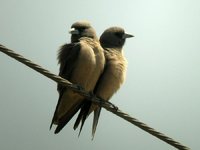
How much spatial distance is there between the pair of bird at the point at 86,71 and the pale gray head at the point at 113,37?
0.04 metres

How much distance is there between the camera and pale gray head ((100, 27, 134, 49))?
6.46 m

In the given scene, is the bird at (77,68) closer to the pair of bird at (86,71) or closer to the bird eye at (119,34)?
the pair of bird at (86,71)

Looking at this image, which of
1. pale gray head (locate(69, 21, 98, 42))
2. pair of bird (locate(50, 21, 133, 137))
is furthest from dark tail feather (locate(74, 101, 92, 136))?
pale gray head (locate(69, 21, 98, 42))

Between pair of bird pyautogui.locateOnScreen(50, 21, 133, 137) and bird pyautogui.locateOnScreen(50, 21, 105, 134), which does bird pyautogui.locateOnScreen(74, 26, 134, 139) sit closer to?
pair of bird pyautogui.locateOnScreen(50, 21, 133, 137)

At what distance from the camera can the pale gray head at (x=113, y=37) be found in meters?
6.46

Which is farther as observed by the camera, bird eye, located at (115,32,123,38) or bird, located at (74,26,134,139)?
bird eye, located at (115,32,123,38)

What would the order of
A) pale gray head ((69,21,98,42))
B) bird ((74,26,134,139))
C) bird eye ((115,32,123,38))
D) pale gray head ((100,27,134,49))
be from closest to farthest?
bird ((74,26,134,139)) < pale gray head ((69,21,98,42)) < pale gray head ((100,27,134,49)) < bird eye ((115,32,123,38))

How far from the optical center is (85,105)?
5.95 metres

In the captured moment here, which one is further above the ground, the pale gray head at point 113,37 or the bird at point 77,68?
the pale gray head at point 113,37

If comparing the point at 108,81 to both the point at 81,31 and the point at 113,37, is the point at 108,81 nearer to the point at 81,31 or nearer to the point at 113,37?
the point at 81,31

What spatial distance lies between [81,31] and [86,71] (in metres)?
0.83

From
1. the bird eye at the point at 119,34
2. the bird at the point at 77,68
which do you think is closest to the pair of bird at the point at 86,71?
the bird at the point at 77,68

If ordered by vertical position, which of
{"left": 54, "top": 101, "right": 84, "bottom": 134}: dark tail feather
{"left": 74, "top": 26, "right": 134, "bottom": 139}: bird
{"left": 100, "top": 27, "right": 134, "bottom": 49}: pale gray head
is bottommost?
{"left": 54, "top": 101, "right": 84, "bottom": 134}: dark tail feather

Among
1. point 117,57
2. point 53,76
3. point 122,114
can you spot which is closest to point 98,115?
point 117,57
